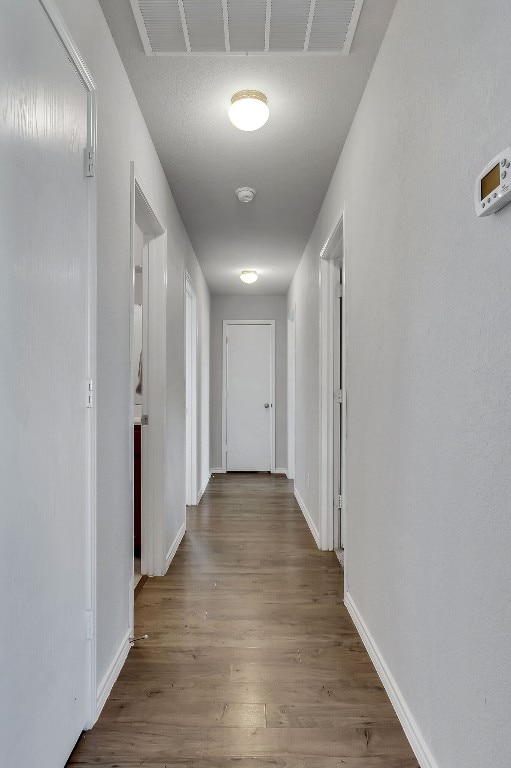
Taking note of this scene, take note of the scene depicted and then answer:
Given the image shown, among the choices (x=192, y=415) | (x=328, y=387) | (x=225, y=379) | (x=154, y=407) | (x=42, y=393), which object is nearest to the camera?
(x=42, y=393)

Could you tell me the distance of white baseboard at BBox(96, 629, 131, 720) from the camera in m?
1.80

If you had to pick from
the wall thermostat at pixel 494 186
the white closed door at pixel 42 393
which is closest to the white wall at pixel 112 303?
the white closed door at pixel 42 393

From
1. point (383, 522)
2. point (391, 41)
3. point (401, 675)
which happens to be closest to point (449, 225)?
point (391, 41)

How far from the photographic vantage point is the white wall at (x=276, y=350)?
7.16 metres

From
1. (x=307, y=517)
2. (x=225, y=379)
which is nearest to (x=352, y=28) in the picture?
(x=307, y=517)

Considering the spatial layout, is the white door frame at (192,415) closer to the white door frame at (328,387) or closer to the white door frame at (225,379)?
the white door frame at (328,387)

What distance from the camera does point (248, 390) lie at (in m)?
7.20

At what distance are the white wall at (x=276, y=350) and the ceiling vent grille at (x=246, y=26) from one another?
201 inches

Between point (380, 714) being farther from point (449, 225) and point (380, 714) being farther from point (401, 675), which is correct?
point (449, 225)

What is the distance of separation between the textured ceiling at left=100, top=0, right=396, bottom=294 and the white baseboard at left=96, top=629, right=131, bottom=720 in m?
2.38

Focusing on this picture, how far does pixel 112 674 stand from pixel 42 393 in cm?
124

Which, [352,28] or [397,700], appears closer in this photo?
[397,700]

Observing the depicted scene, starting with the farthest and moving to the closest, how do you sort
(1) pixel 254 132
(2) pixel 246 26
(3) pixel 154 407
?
(3) pixel 154 407 → (1) pixel 254 132 → (2) pixel 246 26

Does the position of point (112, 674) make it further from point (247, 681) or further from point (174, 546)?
point (174, 546)
